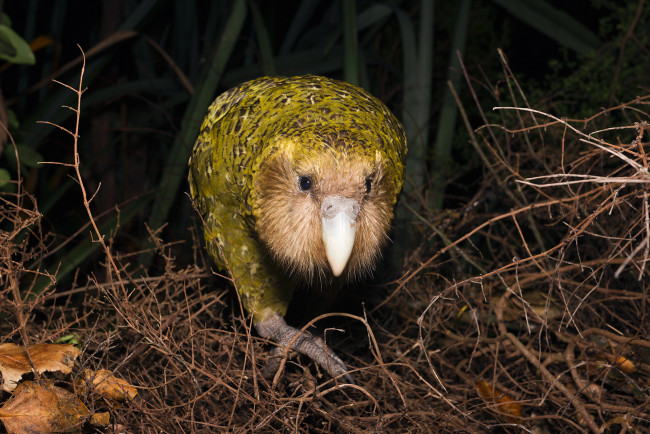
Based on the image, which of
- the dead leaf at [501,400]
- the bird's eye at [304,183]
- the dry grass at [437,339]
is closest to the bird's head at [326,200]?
the bird's eye at [304,183]

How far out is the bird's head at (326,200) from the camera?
1107mm

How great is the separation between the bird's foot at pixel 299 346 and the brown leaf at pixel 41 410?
38cm

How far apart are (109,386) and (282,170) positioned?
50 centimetres

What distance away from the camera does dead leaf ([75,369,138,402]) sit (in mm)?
1101

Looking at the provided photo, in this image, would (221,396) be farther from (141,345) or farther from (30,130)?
(30,130)

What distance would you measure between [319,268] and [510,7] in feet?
4.25

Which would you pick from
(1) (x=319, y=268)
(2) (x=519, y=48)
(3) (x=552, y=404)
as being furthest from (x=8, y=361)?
(2) (x=519, y=48)

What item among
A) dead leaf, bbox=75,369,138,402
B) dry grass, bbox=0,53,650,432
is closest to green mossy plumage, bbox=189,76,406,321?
dry grass, bbox=0,53,650,432

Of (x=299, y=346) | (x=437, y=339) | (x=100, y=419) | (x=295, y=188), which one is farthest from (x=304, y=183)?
(x=437, y=339)

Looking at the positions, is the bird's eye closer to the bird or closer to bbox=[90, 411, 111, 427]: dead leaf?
the bird

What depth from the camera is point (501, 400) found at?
1.31 m

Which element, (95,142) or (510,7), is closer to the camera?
(510,7)

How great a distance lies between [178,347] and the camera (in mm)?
1116

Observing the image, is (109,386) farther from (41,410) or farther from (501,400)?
(501,400)
